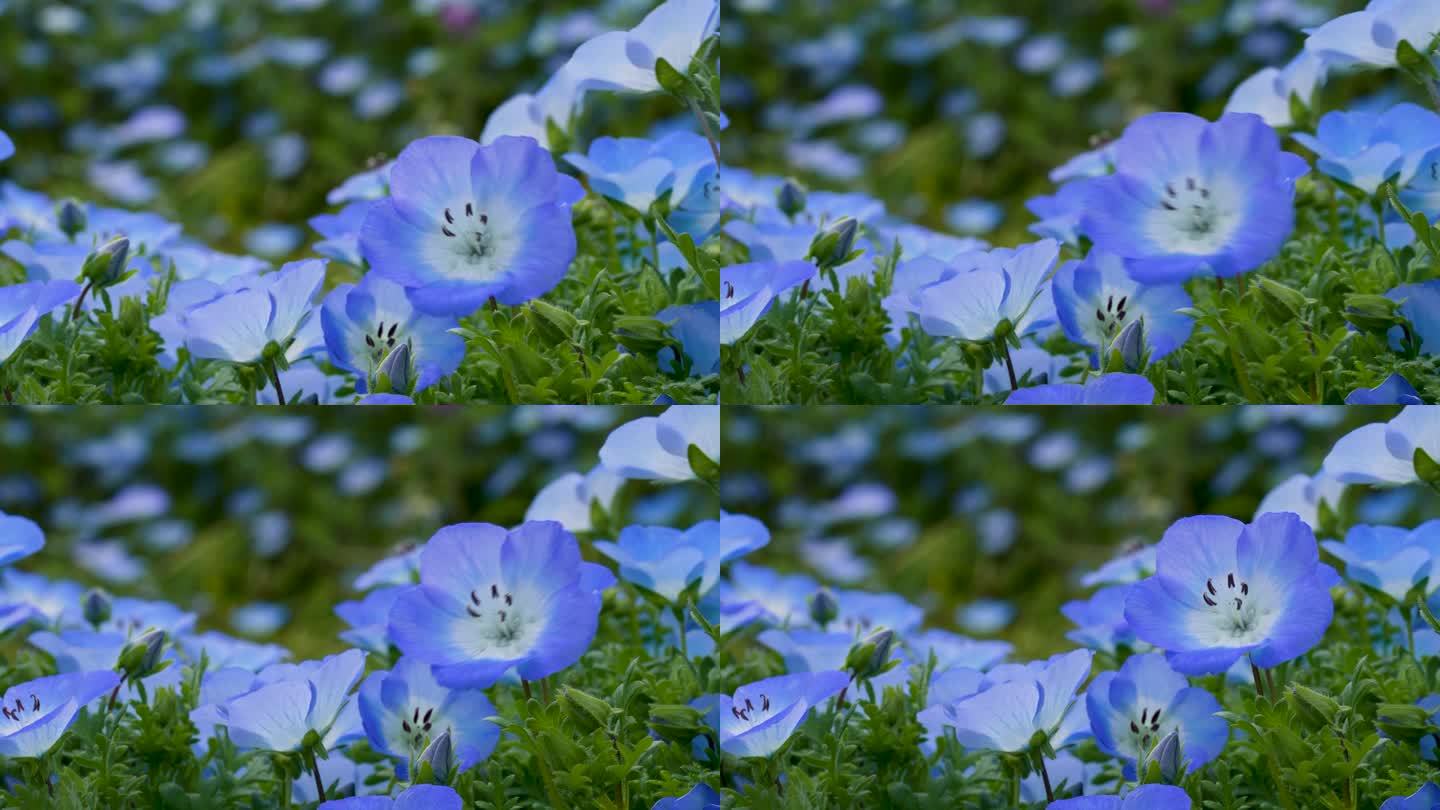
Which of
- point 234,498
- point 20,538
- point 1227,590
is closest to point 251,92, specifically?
point 234,498

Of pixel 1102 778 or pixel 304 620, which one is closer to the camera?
pixel 1102 778

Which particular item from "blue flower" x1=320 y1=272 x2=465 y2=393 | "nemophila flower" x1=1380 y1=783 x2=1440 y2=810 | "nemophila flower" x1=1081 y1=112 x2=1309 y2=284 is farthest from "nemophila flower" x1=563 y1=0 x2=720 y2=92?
"nemophila flower" x1=1380 y1=783 x2=1440 y2=810

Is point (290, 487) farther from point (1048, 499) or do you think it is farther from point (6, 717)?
point (1048, 499)

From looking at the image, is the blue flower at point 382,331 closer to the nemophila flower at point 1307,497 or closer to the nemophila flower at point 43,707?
the nemophila flower at point 43,707

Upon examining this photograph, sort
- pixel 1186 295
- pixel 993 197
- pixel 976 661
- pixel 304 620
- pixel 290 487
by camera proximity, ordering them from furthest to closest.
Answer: pixel 290 487 → pixel 304 620 → pixel 993 197 → pixel 976 661 → pixel 1186 295

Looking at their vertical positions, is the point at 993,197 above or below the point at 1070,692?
above

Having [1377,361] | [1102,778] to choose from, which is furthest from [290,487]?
[1377,361]

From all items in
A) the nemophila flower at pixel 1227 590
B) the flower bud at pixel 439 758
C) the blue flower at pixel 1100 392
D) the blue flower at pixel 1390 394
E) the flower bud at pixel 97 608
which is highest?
the blue flower at pixel 1100 392

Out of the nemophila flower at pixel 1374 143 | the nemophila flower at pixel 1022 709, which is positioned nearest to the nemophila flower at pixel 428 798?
the nemophila flower at pixel 1022 709
